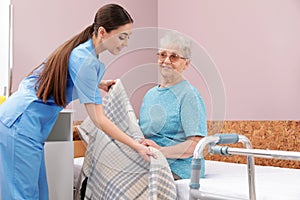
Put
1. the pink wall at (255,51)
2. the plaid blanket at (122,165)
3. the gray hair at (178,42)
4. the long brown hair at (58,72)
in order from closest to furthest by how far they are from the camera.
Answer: the gray hair at (178,42) < the plaid blanket at (122,165) < the long brown hair at (58,72) < the pink wall at (255,51)

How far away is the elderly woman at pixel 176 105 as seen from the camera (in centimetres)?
134

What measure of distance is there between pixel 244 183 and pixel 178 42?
2.13 ft

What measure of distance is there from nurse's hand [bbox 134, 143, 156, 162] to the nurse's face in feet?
1.07

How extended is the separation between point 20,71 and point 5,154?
38.9 inches

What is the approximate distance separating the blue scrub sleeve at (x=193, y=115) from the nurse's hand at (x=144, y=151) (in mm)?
137

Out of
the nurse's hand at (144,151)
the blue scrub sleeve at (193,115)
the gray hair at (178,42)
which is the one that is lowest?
the nurse's hand at (144,151)

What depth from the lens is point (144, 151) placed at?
4.57 feet

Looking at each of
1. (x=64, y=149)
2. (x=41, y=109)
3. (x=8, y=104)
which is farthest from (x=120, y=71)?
(x=64, y=149)

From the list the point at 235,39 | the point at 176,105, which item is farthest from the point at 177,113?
the point at 235,39

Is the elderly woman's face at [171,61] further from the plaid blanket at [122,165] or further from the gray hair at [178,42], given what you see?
the plaid blanket at [122,165]

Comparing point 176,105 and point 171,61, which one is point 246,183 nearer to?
point 176,105

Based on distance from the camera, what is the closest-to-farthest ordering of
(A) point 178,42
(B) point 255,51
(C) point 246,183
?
(A) point 178,42 < (C) point 246,183 < (B) point 255,51

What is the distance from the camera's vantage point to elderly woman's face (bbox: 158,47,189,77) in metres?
1.34

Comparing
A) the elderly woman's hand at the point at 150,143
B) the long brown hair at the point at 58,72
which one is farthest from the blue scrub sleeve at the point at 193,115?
the long brown hair at the point at 58,72
